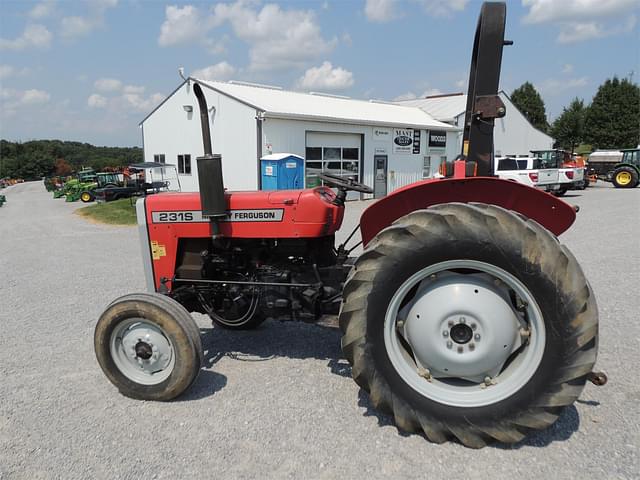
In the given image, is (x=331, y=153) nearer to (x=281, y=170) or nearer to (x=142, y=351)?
(x=281, y=170)

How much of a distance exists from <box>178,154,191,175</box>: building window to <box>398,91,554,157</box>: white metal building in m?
13.0

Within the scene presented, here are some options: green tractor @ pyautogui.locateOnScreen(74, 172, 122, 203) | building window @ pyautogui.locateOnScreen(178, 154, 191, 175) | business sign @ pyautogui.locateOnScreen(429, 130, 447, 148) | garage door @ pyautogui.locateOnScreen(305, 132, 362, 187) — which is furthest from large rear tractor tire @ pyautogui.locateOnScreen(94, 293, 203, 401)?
green tractor @ pyautogui.locateOnScreen(74, 172, 122, 203)

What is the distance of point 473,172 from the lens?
294 cm

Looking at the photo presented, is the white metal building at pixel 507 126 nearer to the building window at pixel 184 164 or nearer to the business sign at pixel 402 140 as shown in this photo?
the business sign at pixel 402 140

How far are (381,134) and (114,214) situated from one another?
10.8 m

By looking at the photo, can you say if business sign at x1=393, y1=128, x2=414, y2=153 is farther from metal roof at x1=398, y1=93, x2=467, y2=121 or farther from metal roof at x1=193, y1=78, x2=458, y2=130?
metal roof at x1=398, y1=93, x2=467, y2=121

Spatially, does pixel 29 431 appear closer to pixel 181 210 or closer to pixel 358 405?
pixel 181 210

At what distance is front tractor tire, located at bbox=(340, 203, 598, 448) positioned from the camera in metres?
2.30

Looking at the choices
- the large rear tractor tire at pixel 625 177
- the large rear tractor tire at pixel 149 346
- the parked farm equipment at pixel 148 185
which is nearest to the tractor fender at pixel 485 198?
the large rear tractor tire at pixel 149 346

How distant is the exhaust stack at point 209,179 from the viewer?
2.87 m

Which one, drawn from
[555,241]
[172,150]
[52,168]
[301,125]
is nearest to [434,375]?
[555,241]

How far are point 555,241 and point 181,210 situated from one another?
95.0 inches

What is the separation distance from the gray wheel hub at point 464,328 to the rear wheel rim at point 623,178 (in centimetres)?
2583

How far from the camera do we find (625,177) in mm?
23766
